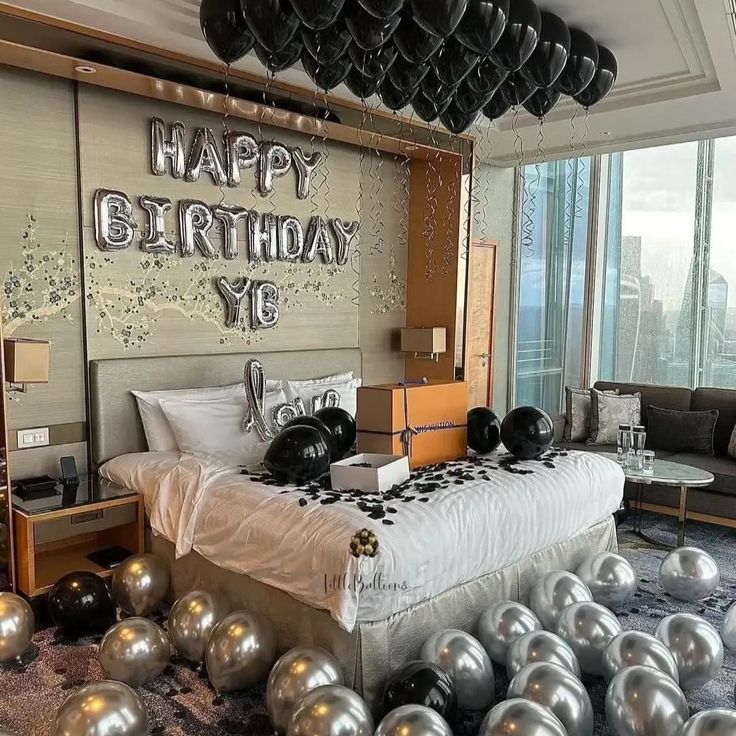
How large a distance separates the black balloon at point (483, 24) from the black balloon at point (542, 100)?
2.50 ft

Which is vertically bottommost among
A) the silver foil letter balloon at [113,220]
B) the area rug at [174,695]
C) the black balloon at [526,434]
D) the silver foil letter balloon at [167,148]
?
the area rug at [174,695]

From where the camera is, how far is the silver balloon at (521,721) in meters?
1.89

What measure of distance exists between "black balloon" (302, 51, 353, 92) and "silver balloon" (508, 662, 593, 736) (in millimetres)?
2421

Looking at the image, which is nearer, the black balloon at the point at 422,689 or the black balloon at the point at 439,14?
the black balloon at the point at 422,689

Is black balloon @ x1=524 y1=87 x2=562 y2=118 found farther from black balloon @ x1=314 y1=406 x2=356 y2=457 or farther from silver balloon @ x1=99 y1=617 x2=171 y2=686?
silver balloon @ x1=99 y1=617 x2=171 y2=686

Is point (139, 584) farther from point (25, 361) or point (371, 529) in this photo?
point (371, 529)

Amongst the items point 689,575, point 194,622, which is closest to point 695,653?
point 689,575

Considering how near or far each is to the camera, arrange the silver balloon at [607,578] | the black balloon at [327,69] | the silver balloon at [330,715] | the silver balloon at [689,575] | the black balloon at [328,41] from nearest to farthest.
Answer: the silver balloon at [330,715], the black balloon at [328,41], the black balloon at [327,69], the silver balloon at [607,578], the silver balloon at [689,575]

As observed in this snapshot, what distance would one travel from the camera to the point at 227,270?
4215mm

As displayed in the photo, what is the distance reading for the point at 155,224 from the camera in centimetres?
386

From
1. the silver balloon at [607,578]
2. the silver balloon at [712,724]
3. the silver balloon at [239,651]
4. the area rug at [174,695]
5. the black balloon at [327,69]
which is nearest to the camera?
the silver balloon at [712,724]

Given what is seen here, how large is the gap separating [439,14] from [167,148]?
2.03 meters

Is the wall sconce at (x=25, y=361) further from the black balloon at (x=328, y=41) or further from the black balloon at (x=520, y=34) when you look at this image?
the black balloon at (x=520, y=34)

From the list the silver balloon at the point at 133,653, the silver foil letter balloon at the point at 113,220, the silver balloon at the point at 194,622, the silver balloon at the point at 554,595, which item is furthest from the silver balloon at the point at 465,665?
the silver foil letter balloon at the point at 113,220
